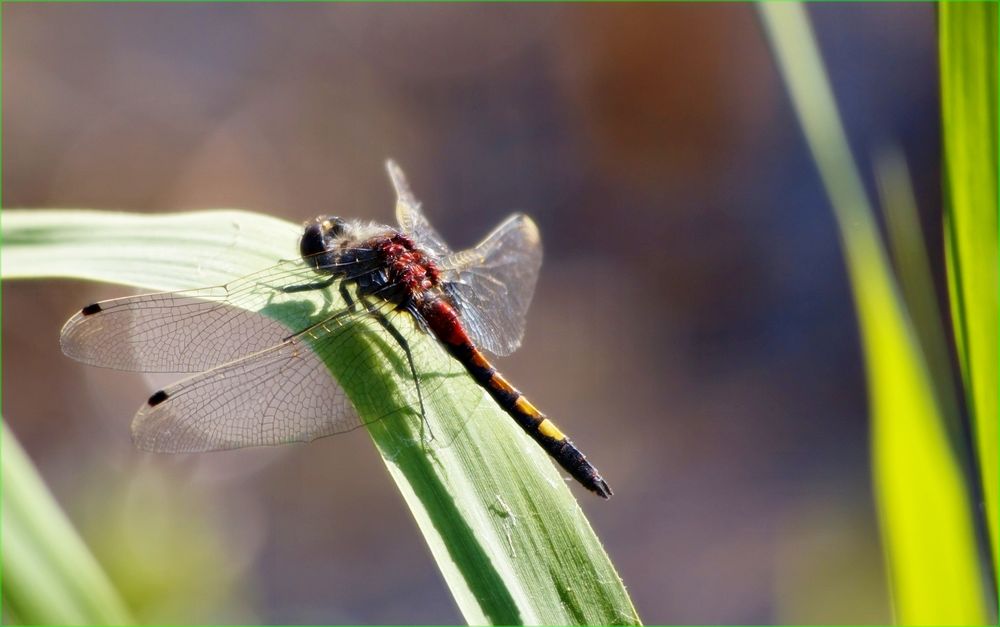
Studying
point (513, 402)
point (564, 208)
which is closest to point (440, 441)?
point (513, 402)

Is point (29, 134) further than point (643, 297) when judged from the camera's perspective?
No

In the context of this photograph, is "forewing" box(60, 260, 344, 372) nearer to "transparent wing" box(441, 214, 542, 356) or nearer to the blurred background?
"transparent wing" box(441, 214, 542, 356)

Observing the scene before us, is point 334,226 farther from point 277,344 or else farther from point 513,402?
point 513,402

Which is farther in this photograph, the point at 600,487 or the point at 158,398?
the point at 600,487

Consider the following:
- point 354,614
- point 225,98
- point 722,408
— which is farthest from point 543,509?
point 225,98

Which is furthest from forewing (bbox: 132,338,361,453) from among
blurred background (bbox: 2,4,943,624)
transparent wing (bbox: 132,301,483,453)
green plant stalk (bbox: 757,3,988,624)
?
blurred background (bbox: 2,4,943,624)

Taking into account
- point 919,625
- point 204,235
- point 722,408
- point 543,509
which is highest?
point 204,235

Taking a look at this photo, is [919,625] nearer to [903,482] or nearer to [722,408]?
[903,482]
